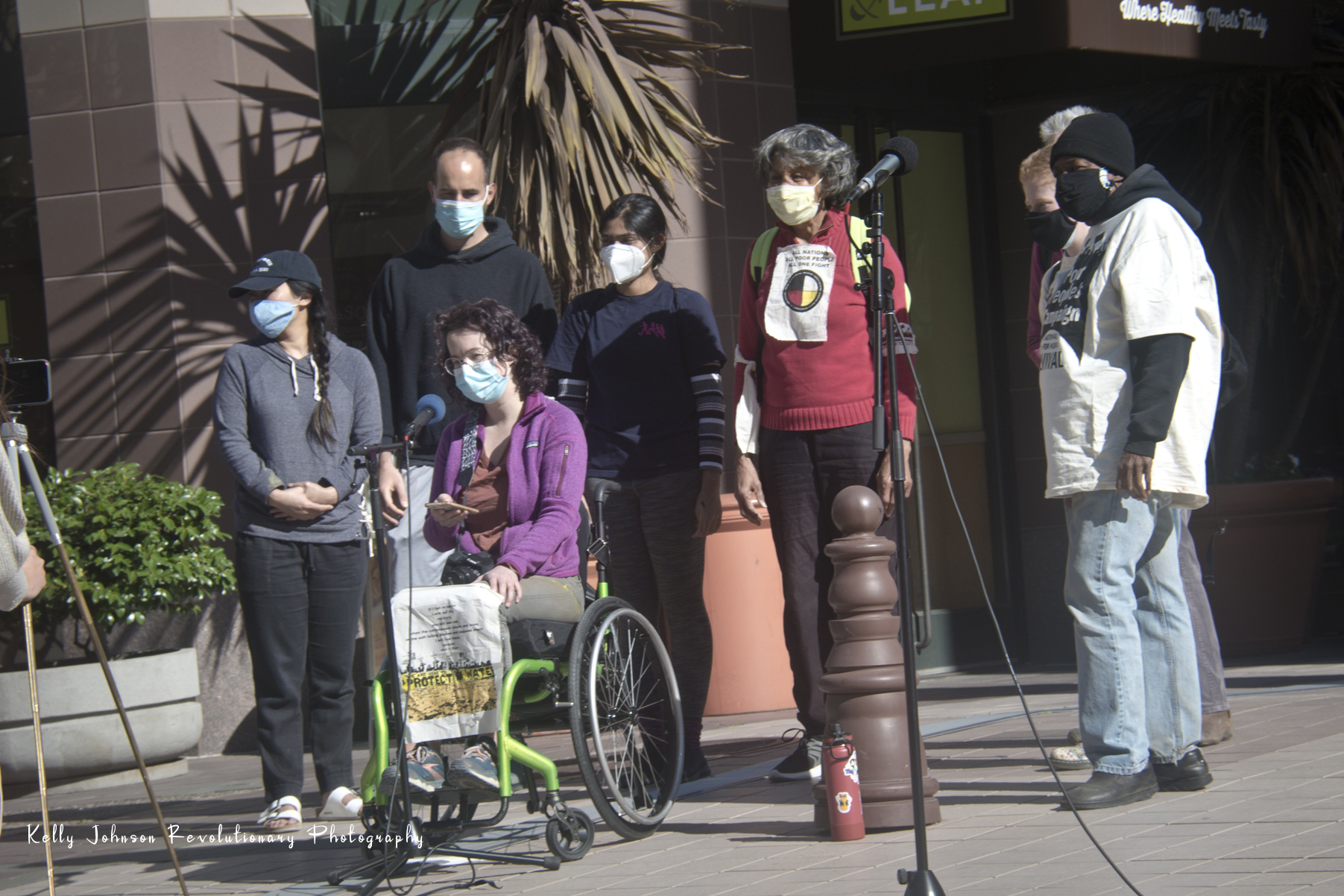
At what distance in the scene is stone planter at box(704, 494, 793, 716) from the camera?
7.12 meters

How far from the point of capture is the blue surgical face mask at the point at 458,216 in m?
5.39

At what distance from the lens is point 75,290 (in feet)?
23.9

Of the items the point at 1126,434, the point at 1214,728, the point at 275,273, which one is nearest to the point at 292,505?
the point at 275,273

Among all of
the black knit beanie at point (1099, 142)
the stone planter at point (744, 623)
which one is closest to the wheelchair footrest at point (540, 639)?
the black knit beanie at point (1099, 142)

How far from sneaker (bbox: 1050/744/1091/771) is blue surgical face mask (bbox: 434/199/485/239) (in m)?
2.86

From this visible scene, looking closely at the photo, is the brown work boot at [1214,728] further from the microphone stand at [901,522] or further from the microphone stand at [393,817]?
the microphone stand at [393,817]

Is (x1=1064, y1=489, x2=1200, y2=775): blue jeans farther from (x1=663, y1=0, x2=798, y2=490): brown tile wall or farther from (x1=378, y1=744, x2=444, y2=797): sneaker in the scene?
(x1=663, y1=0, x2=798, y2=490): brown tile wall

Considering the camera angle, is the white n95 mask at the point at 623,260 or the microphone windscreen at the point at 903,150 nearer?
the microphone windscreen at the point at 903,150

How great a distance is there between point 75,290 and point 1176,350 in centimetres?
552

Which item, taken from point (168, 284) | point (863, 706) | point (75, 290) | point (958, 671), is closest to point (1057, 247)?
point (863, 706)

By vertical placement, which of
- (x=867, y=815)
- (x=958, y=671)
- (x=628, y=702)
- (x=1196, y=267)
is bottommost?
(x=958, y=671)

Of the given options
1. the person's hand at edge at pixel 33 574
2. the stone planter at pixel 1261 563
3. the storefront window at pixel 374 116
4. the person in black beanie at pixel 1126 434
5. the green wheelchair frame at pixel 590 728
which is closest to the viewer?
the person's hand at edge at pixel 33 574

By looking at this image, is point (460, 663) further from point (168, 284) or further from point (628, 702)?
point (168, 284)

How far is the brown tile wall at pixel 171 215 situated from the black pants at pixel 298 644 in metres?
2.11
